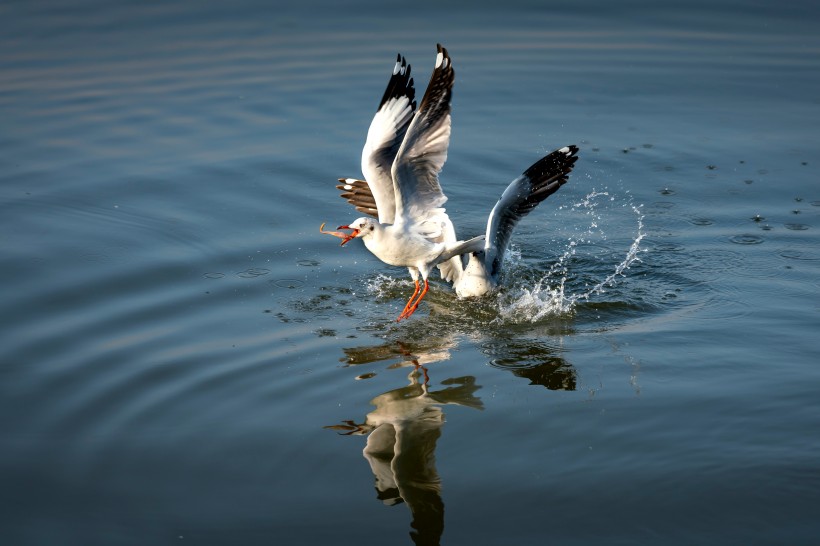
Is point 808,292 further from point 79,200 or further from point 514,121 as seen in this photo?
point 79,200

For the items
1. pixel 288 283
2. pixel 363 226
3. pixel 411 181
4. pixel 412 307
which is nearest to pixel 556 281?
pixel 412 307

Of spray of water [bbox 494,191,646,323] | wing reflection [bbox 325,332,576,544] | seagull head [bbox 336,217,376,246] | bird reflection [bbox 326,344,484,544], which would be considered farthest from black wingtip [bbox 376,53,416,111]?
bird reflection [bbox 326,344,484,544]

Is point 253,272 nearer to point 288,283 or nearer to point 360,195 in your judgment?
point 288,283

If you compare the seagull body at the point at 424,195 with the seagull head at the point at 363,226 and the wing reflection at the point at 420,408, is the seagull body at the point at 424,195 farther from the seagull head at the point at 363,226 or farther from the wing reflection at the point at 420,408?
the wing reflection at the point at 420,408

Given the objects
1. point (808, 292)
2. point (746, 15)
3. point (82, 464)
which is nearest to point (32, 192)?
point (82, 464)

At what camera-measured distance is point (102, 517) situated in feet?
15.4

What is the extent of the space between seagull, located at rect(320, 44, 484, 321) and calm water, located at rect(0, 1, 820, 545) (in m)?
0.39

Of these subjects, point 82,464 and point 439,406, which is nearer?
point 82,464

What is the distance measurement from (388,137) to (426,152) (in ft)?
1.81

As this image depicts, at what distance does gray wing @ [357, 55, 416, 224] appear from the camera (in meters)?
7.58

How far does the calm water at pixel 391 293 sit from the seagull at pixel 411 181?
0.39 metres

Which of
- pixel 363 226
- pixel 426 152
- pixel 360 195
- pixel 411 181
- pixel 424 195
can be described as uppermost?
pixel 426 152

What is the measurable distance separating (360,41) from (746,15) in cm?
495

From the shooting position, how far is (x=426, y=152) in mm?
7199
